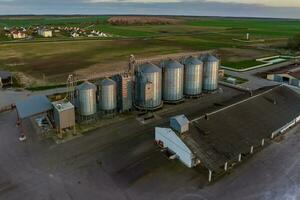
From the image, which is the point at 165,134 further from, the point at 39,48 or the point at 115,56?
the point at 39,48

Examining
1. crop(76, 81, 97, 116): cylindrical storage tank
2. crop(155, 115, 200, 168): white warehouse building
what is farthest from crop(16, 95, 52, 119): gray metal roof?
crop(155, 115, 200, 168): white warehouse building

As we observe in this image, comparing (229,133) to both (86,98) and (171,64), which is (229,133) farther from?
(86,98)

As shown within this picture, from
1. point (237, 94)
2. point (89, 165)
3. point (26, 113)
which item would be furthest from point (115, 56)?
point (89, 165)

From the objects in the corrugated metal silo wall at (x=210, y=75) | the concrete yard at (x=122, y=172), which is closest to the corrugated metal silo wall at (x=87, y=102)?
the concrete yard at (x=122, y=172)

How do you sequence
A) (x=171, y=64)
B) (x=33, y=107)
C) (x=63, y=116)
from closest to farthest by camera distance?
(x=63, y=116) < (x=33, y=107) < (x=171, y=64)

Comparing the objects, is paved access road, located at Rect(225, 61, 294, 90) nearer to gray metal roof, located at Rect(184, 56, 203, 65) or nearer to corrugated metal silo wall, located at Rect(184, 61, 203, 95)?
corrugated metal silo wall, located at Rect(184, 61, 203, 95)

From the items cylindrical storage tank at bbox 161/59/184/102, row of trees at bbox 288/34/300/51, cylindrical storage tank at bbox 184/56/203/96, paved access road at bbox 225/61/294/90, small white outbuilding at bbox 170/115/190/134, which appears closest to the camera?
small white outbuilding at bbox 170/115/190/134

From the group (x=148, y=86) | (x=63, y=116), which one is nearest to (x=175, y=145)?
(x=148, y=86)
